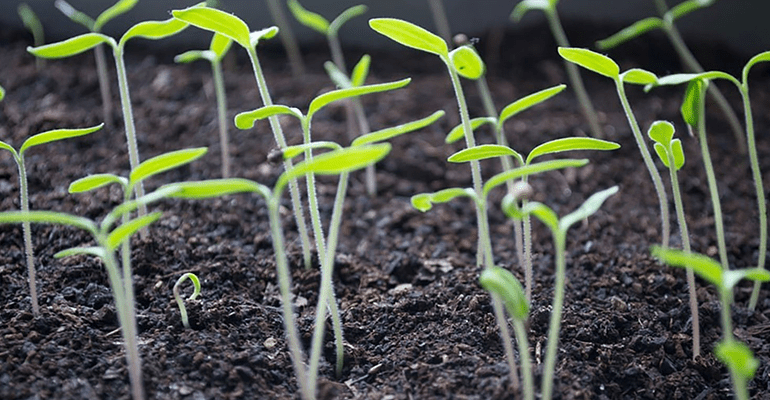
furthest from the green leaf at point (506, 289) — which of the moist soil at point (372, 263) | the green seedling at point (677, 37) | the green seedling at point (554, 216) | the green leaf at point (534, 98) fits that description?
the green seedling at point (677, 37)

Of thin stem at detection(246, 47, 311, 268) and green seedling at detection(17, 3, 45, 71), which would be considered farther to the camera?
green seedling at detection(17, 3, 45, 71)

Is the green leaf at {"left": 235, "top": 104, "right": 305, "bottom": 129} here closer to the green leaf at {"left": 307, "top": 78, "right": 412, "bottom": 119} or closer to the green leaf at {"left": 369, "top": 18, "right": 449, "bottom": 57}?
the green leaf at {"left": 307, "top": 78, "right": 412, "bottom": 119}

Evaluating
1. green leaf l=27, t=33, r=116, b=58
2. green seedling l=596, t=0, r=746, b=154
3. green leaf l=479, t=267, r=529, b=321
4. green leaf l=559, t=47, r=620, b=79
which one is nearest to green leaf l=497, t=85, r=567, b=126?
green leaf l=559, t=47, r=620, b=79

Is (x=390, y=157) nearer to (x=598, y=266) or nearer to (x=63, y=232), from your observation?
(x=598, y=266)

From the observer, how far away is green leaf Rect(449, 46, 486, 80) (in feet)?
2.80

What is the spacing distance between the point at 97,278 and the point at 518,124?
1.01m

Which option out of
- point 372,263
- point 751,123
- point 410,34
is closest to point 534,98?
point 410,34

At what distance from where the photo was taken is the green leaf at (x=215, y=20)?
0.86m

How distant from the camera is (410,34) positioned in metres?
0.88

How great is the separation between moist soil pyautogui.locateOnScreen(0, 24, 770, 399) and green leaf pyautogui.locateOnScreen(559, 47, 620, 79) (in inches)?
13.4

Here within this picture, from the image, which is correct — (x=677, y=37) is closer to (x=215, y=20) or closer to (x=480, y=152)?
(x=480, y=152)

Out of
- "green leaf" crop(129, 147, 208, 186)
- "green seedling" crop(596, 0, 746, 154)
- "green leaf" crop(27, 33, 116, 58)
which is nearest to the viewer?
"green leaf" crop(129, 147, 208, 186)

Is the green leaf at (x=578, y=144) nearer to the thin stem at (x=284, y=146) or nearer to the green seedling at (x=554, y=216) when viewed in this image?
the green seedling at (x=554, y=216)

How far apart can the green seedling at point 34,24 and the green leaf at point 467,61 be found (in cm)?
135
